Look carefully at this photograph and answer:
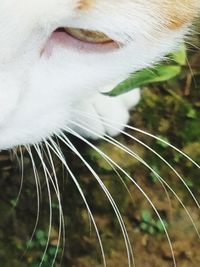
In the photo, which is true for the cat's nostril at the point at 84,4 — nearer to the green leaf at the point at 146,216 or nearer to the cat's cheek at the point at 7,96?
the cat's cheek at the point at 7,96

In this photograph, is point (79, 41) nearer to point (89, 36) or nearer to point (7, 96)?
point (89, 36)

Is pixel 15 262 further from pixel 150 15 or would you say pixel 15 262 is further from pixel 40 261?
pixel 150 15

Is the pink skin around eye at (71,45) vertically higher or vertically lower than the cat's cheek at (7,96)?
higher

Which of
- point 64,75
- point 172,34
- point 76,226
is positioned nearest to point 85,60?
point 64,75

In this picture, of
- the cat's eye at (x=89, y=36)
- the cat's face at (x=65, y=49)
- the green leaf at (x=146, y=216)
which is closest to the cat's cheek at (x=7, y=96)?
the cat's face at (x=65, y=49)

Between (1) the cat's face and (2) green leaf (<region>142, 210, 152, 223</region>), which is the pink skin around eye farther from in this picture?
(2) green leaf (<region>142, 210, 152, 223</region>)

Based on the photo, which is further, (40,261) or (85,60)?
(40,261)

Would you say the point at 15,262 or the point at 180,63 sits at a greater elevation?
the point at 180,63

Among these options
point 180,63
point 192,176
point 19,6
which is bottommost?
point 192,176

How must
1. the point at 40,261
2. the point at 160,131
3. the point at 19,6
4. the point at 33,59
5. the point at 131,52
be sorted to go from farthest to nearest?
1. the point at 160,131
2. the point at 40,261
3. the point at 131,52
4. the point at 33,59
5. the point at 19,6
